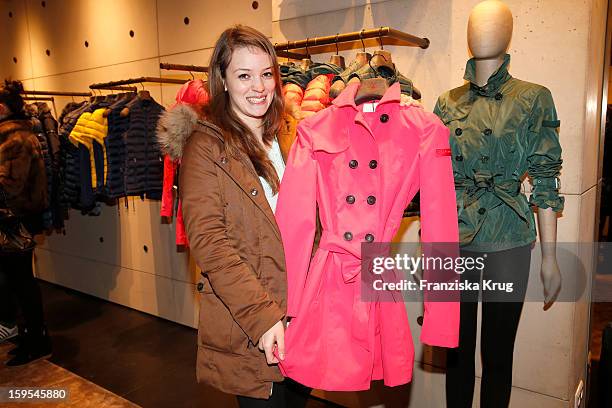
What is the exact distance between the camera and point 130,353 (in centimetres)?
394

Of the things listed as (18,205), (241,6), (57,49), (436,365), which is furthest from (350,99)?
(57,49)

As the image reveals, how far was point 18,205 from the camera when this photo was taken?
3459mm

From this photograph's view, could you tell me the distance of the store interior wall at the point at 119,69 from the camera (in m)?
4.08

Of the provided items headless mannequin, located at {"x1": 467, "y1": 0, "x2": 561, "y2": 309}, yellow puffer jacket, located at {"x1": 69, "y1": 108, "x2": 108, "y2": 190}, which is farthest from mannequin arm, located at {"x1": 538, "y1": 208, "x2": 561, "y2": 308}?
yellow puffer jacket, located at {"x1": 69, "y1": 108, "x2": 108, "y2": 190}

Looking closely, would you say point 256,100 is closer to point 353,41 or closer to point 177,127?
point 177,127

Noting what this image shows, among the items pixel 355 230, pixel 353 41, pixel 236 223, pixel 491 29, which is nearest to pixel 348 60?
pixel 353 41

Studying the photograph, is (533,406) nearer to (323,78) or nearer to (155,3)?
(323,78)

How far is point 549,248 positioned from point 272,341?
48.7 inches

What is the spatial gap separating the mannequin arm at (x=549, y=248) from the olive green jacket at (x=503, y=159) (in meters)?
0.04

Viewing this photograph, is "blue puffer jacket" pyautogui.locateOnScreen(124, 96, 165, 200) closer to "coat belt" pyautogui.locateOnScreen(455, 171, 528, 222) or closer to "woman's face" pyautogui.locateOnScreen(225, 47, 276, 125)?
"woman's face" pyautogui.locateOnScreen(225, 47, 276, 125)

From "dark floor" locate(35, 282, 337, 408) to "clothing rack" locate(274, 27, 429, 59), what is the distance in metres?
2.28

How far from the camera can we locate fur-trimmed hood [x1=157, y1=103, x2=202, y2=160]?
1520 millimetres

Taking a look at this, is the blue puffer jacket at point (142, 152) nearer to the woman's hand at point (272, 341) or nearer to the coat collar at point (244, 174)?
the coat collar at point (244, 174)

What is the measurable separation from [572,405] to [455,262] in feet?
4.35
